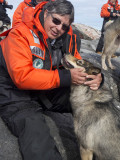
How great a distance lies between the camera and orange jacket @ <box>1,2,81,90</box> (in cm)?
248

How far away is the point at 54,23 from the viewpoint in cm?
297

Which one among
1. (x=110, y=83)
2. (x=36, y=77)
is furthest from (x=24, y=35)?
(x=110, y=83)

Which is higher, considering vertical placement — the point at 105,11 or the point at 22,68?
the point at 22,68

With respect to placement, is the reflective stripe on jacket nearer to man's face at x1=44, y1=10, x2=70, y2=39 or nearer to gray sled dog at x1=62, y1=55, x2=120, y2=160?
man's face at x1=44, y1=10, x2=70, y2=39

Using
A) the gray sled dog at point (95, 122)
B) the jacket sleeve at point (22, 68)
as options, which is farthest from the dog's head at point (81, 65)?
the jacket sleeve at point (22, 68)

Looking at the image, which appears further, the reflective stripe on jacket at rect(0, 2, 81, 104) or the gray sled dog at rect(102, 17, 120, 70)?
the gray sled dog at rect(102, 17, 120, 70)

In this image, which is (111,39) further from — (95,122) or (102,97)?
(95,122)

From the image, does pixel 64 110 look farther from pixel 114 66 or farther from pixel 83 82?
pixel 114 66

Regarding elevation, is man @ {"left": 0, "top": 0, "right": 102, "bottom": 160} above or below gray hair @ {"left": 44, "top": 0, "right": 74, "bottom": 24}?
below

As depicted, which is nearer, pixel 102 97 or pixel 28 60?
pixel 28 60

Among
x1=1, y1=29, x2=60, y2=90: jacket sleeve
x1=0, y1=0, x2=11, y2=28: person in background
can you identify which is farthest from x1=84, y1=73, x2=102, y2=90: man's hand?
x1=0, y1=0, x2=11, y2=28: person in background

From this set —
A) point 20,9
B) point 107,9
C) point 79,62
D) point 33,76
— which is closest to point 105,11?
point 107,9

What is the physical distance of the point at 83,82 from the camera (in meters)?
2.72

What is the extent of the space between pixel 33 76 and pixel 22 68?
0.21 metres
